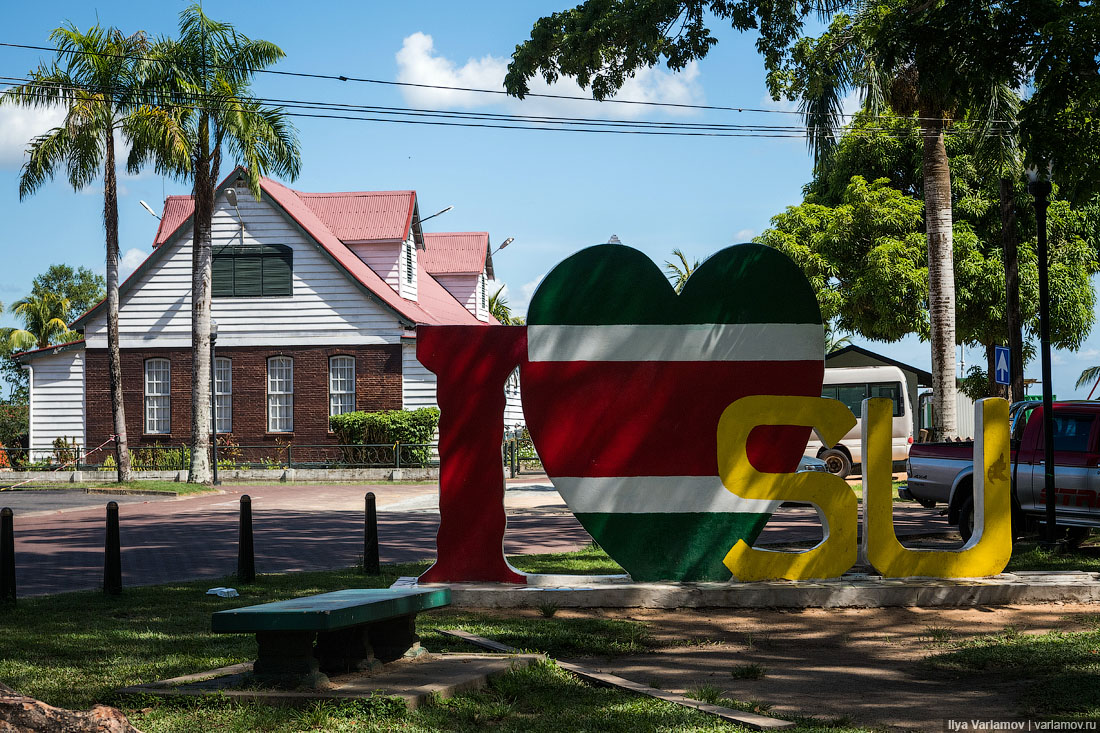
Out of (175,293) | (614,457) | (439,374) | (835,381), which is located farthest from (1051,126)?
(175,293)

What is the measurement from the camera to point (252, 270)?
106 ft

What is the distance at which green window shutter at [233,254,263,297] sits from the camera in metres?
32.2

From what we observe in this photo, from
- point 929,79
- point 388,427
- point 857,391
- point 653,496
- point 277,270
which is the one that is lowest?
point 653,496

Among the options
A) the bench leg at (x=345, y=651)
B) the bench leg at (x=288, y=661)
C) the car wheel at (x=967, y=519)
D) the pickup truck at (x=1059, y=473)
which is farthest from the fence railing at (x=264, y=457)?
the bench leg at (x=288, y=661)

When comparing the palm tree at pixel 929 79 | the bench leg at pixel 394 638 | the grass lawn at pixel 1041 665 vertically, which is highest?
the palm tree at pixel 929 79

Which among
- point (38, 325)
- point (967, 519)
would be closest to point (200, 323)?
point (967, 519)

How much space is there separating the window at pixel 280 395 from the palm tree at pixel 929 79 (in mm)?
18954

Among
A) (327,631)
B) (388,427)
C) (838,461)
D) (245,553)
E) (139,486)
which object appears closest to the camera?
(327,631)

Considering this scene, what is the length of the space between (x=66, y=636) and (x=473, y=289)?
3461 centimetres

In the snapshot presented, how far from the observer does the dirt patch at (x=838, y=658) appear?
18.6ft

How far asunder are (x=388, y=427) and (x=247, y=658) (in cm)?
2331

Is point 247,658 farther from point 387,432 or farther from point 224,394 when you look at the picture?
point 224,394

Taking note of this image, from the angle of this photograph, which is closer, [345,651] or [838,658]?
[345,651]

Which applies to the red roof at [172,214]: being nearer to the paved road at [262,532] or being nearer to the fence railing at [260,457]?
the fence railing at [260,457]
